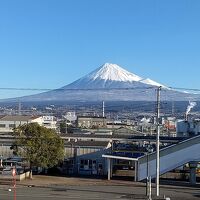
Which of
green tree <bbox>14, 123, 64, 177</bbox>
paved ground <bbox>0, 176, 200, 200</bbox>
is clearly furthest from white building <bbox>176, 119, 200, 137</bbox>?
green tree <bbox>14, 123, 64, 177</bbox>

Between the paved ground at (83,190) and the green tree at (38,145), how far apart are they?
5.15ft

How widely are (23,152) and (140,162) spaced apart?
940 cm

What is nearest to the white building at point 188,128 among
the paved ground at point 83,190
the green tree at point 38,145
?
the paved ground at point 83,190

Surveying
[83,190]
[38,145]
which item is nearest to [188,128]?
[38,145]

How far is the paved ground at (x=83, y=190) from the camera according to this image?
31.1 meters

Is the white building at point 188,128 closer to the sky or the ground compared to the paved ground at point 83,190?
closer to the sky

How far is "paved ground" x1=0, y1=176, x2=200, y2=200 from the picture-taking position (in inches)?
1223

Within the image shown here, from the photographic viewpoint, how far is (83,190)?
3444 cm

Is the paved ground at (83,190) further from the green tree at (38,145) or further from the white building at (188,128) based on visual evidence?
the white building at (188,128)

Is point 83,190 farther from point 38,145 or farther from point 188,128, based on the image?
point 188,128

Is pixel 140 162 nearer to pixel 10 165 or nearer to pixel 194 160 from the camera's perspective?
pixel 194 160

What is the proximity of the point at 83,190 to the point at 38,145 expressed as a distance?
6.92 meters

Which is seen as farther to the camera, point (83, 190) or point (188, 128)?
point (188, 128)

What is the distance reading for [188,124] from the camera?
55406 millimetres
